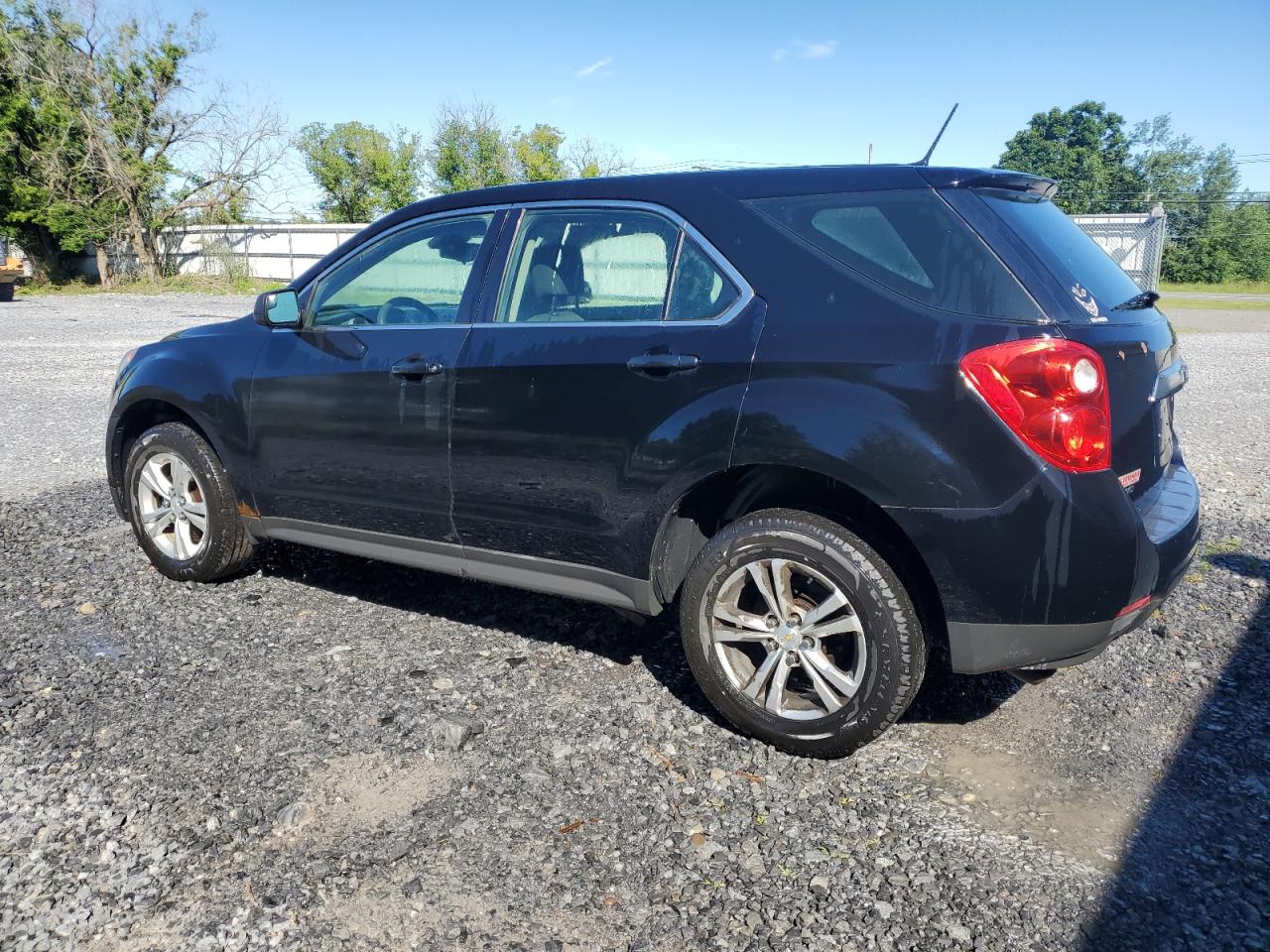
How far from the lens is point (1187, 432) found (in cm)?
909

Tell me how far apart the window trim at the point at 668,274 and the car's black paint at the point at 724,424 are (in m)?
0.02

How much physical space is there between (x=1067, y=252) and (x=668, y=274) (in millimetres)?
1266

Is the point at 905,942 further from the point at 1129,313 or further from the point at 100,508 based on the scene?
the point at 100,508

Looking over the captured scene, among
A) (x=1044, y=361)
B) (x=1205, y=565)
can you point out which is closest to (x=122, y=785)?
(x=1044, y=361)

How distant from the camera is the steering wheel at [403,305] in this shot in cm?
397

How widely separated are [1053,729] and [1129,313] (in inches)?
56.1

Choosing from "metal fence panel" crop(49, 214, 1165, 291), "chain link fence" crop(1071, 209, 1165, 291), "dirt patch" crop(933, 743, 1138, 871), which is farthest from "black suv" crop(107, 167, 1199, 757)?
"metal fence panel" crop(49, 214, 1165, 291)

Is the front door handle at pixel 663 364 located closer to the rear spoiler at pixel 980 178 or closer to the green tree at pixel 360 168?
the rear spoiler at pixel 980 178

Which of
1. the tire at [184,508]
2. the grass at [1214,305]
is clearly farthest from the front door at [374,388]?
the grass at [1214,305]

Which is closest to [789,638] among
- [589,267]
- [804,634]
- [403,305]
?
[804,634]

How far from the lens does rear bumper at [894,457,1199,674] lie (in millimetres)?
2805

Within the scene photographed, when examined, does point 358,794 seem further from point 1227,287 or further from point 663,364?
point 1227,287

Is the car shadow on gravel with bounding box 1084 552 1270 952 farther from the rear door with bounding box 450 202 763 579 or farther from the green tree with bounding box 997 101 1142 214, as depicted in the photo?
the green tree with bounding box 997 101 1142 214

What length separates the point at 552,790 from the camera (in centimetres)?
306
